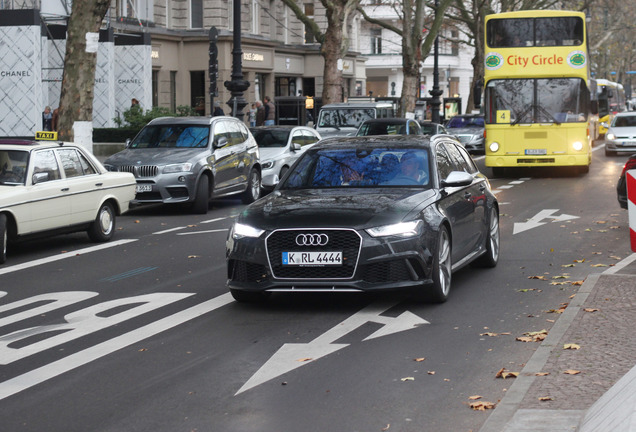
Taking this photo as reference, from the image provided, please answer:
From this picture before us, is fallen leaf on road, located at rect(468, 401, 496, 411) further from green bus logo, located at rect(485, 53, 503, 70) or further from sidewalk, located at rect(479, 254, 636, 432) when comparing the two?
green bus logo, located at rect(485, 53, 503, 70)

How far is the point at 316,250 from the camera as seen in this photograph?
9.55 metres

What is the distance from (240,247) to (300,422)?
11.9ft

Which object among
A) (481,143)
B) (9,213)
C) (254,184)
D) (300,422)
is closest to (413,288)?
(300,422)

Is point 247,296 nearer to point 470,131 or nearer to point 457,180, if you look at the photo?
point 457,180

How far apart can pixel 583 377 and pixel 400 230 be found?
3011mm

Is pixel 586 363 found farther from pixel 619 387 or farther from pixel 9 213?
pixel 9 213

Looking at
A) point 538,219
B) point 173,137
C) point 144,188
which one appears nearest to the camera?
point 538,219

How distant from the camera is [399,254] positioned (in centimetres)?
961

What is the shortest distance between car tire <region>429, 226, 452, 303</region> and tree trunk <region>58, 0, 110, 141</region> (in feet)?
44.2

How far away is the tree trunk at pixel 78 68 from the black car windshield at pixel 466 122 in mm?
24570

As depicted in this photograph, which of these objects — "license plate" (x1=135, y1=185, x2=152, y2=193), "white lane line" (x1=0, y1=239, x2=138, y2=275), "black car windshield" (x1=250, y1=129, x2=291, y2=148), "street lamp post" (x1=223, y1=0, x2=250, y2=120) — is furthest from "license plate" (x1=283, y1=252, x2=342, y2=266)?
"street lamp post" (x1=223, y1=0, x2=250, y2=120)

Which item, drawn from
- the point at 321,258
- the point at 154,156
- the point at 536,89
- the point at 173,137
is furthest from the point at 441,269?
the point at 536,89

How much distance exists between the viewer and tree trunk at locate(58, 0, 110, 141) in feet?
73.1

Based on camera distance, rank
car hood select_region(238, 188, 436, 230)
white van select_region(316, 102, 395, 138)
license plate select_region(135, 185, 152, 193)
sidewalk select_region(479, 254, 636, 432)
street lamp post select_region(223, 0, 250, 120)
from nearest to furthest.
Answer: sidewalk select_region(479, 254, 636, 432), car hood select_region(238, 188, 436, 230), license plate select_region(135, 185, 152, 193), street lamp post select_region(223, 0, 250, 120), white van select_region(316, 102, 395, 138)
